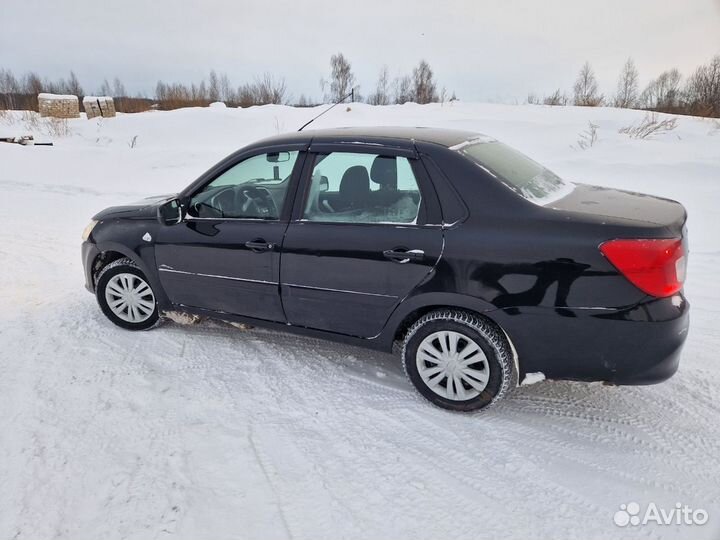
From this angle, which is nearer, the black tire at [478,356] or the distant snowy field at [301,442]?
the distant snowy field at [301,442]

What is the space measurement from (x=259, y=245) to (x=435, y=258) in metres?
1.25

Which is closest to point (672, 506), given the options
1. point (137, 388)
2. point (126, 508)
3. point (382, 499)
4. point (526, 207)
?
point (382, 499)

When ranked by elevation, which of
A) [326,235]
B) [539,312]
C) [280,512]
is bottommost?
[280,512]

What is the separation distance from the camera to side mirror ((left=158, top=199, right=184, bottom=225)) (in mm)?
3711

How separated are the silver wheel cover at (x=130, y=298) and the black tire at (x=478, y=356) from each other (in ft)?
7.47

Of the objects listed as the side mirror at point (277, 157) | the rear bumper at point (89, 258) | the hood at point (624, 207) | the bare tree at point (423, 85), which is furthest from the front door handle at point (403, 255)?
the bare tree at point (423, 85)

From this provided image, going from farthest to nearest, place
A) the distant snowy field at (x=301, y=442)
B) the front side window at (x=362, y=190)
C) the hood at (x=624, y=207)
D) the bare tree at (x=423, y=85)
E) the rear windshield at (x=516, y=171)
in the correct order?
the bare tree at (x=423, y=85)
the front side window at (x=362, y=190)
the rear windshield at (x=516, y=171)
the hood at (x=624, y=207)
the distant snowy field at (x=301, y=442)

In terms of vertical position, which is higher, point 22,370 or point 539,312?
point 539,312

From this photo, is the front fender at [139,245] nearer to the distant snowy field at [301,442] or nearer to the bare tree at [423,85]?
the distant snowy field at [301,442]

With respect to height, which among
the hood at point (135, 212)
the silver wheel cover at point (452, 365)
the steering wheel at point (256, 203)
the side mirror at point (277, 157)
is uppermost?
the side mirror at point (277, 157)

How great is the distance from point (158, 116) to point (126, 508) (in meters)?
22.3

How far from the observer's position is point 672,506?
2291 millimetres

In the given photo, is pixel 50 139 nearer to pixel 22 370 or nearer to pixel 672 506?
pixel 22 370

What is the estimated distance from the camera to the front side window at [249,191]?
11.3 feet
